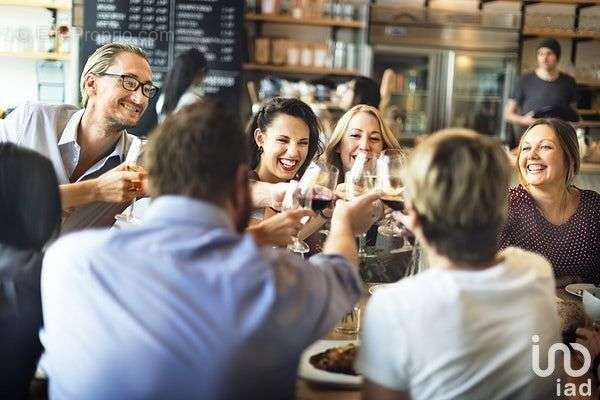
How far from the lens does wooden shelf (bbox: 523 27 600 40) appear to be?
733cm

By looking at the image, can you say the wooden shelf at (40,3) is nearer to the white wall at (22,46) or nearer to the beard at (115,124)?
the white wall at (22,46)

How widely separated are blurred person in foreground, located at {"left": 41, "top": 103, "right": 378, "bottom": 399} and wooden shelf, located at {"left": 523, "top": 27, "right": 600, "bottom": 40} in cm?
660

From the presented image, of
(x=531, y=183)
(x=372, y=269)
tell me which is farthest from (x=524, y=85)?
(x=372, y=269)

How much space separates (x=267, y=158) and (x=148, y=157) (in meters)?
1.53

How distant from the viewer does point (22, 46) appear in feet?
18.3

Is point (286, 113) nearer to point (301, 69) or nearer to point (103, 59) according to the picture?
point (103, 59)

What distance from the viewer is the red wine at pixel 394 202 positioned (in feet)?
6.33

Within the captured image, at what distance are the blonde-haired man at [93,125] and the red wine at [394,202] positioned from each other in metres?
1.03

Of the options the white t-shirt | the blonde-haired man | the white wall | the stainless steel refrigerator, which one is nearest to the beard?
the blonde-haired man

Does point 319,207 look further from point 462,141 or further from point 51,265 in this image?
point 51,265

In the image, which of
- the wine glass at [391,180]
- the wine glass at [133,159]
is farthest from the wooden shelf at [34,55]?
the wine glass at [391,180]

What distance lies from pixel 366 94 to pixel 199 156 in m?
3.10

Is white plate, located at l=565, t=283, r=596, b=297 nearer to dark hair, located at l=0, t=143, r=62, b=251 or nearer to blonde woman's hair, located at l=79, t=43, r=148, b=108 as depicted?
dark hair, located at l=0, t=143, r=62, b=251

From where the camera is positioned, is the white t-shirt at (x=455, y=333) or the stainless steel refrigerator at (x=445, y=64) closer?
the white t-shirt at (x=455, y=333)
